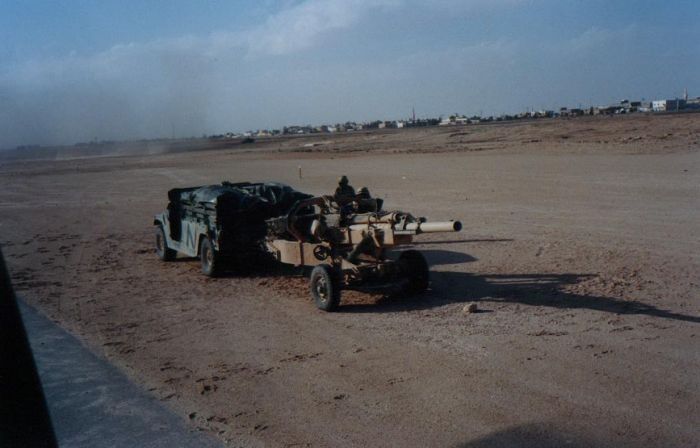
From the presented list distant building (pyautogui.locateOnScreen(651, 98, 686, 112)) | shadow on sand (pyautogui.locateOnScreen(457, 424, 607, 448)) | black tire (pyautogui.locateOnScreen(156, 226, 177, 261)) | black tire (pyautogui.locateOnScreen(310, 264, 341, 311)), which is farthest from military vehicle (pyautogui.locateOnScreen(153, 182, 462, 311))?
distant building (pyautogui.locateOnScreen(651, 98, 686, 112))

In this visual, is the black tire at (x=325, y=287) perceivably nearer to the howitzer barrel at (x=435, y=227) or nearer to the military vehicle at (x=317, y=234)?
the military vehicle at (x=317, y=234)

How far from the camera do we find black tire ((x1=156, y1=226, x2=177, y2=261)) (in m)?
16.0

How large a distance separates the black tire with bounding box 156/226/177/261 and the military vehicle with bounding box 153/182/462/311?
0.93 m

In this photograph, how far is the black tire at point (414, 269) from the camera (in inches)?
445

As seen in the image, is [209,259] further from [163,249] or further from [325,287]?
[325,287]

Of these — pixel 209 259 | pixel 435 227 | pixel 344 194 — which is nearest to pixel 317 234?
pixel 344 194

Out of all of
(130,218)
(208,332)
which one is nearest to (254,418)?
(208,332)

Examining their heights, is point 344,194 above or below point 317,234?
above

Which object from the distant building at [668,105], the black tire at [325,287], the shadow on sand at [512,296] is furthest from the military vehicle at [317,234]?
the distant building at [668,105]

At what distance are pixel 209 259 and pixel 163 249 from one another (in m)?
2.53

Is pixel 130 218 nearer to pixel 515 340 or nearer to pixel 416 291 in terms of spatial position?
pixel 416 291

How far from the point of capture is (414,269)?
37.2 feet

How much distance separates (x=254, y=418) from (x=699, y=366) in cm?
447

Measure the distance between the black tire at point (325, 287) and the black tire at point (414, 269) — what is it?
1133 mm
